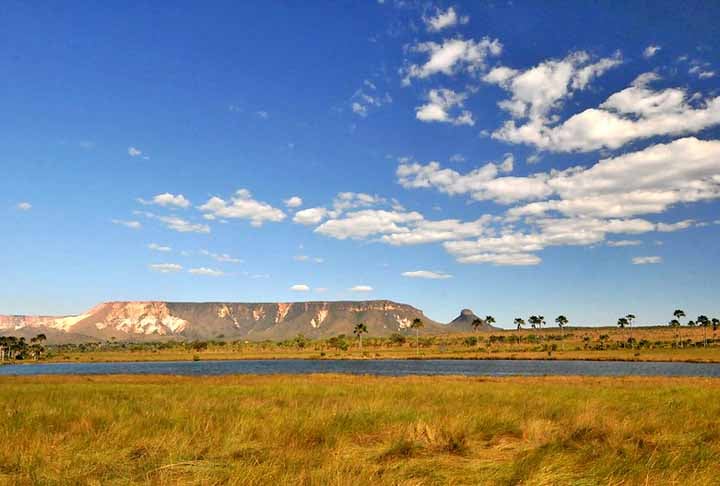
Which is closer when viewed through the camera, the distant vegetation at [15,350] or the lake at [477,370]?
the lake at [477,370]

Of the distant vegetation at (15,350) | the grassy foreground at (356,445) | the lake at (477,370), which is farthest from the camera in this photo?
the distant vegetation at (15,350)

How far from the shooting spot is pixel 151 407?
16000 mm

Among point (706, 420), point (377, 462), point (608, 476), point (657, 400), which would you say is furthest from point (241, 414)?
point (657, 400)

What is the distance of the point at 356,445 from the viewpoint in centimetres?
1040

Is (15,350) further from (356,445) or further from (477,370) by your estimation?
(356,445)

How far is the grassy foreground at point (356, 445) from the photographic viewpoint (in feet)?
23.0

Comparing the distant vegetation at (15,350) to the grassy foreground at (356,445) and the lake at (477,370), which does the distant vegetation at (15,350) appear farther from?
the grassy foreground at (356,445)

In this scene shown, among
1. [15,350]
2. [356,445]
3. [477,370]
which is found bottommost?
[15,350]

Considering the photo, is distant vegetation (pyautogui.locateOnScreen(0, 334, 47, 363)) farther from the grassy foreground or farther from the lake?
the grassy foreground

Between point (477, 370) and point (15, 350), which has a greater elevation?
point (477, 370)

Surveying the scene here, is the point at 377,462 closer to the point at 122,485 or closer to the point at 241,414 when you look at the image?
the point at 122,485

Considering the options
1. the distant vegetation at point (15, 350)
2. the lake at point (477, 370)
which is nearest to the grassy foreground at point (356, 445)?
the lake at point (477, 370)

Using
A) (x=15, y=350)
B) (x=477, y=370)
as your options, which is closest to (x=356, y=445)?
(x=477, y=370)

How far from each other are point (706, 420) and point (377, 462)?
1081 cm
